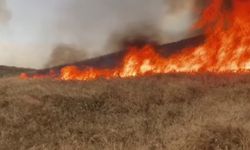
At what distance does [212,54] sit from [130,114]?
10684mm

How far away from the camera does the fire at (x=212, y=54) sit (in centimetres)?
2750

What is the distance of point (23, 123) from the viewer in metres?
17.9

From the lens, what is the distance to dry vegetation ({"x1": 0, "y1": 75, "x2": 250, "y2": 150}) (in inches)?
576

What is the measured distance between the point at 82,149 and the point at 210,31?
61.3 feet

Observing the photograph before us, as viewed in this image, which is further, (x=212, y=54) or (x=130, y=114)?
(x=212, y=54)

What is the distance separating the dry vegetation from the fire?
3.22m

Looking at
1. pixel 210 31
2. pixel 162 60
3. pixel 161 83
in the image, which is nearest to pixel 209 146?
pixel 161 83

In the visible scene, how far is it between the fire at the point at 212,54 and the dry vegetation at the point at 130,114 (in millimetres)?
3223

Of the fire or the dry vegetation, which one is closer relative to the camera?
the dry vegetation

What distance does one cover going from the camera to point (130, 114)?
63.8 ft

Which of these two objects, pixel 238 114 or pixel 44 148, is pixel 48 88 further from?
pixel 238 114

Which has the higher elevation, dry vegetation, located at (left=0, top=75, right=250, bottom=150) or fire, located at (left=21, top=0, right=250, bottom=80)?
fire, located at (left=21, top=0, right=250, bottom=80)

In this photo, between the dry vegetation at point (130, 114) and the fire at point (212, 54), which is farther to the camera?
the fire at point (212, 54)

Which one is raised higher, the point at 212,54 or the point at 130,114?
the point at 212,54
